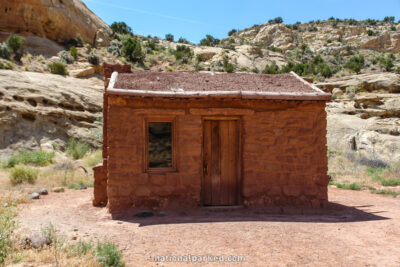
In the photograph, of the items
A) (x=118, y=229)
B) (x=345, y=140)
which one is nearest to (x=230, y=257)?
(x=118, y=229)

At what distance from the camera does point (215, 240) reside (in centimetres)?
466

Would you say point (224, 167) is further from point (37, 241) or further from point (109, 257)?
point (37, 241)

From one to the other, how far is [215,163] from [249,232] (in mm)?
2102

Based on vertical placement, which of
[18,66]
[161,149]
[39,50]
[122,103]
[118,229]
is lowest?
[118,229]

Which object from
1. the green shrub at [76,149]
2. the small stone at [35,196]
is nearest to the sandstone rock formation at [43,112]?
the green shrub at [76,149]

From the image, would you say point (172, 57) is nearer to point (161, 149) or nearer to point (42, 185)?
point (42, 185)

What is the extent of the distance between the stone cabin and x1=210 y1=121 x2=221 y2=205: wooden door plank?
0.9 inches

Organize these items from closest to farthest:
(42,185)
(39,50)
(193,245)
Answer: (193,245) → (42,185) → (39,50)

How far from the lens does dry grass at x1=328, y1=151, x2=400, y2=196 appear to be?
416 inches

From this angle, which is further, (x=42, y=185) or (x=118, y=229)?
(x=42, y=185)

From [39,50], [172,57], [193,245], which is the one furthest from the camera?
[172,57]

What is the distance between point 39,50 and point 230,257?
22.8m

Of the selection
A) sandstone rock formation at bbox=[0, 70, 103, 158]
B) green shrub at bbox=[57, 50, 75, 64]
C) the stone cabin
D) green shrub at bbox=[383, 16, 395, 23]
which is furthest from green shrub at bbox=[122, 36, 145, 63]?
green shrub at bbox=[383, 16, 395, 23]

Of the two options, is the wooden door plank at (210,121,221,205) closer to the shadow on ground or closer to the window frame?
the shadow on ground
